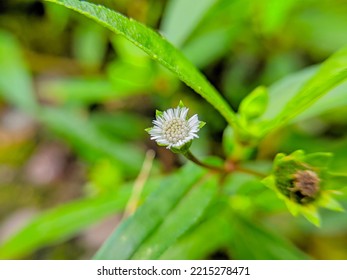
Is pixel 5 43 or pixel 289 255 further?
pixel 5 43

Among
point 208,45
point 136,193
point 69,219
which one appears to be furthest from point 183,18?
point 69,219

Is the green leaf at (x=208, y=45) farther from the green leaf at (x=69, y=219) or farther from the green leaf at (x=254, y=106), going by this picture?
the green leaf at (x=254, y=106)

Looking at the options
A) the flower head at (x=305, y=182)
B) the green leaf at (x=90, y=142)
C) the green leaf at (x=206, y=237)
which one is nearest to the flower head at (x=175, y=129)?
the flower head at (x=305, y=182)

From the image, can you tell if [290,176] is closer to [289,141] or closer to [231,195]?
[231,195]

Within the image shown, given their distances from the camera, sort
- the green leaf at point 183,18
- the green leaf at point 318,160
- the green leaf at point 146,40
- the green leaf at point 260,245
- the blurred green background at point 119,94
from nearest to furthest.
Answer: the green leaf at point 146,40 < the green leaf at point 318,160 < the green leaf at point 260,245 < the green leaf at point 183,18 < the blurred green background at point 119,94

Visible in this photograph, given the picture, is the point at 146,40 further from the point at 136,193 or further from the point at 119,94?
the point at 119,94
